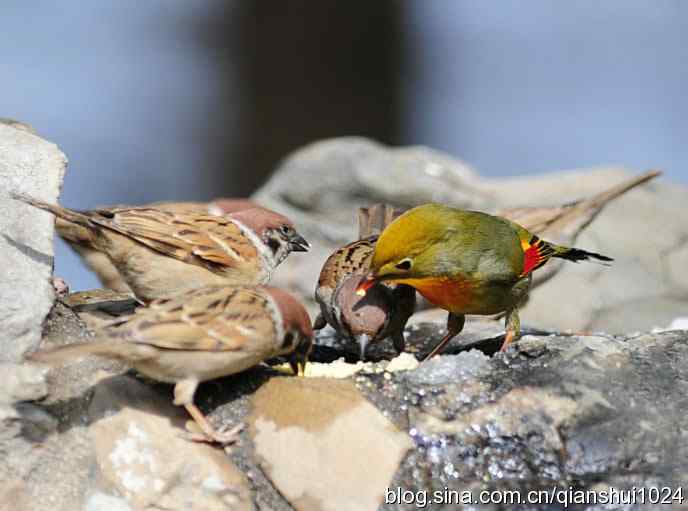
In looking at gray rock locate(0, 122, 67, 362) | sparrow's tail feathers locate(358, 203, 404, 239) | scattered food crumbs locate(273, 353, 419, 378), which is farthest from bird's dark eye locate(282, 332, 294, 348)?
sparrow's tail feathers locate(358, 203, 404, 239)

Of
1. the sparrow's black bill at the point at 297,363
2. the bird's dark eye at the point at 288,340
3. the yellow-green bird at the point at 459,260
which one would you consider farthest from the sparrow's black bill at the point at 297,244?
the bird's dark eye at the point at 288,340

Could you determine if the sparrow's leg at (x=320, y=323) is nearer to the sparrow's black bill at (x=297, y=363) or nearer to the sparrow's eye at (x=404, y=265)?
the sparrow's black bill at (x=297, y=363)

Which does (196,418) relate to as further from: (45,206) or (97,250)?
(97,250)

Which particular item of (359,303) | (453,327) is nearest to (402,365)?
(359,303)

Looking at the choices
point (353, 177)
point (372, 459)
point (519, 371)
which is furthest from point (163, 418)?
point (353, 177)

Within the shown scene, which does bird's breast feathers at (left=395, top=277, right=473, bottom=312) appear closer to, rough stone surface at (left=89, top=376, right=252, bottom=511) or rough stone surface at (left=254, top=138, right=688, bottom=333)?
rough stone surface at (left=89, top=376, right=252, bottom=511)

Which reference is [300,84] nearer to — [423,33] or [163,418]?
[423,33]
